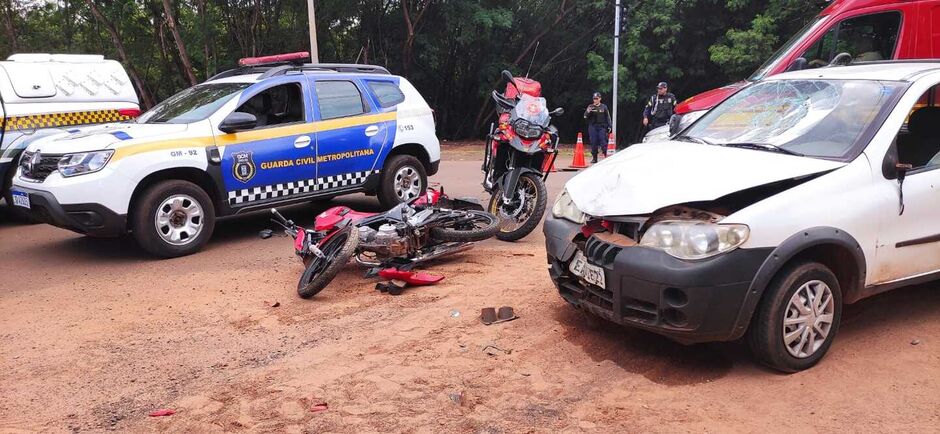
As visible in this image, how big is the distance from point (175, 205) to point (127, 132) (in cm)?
87

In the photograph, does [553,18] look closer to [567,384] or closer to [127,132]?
[127,132]

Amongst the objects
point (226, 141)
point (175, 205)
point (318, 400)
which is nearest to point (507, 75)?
point (226, 141)

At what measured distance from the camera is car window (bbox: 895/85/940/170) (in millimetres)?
4500

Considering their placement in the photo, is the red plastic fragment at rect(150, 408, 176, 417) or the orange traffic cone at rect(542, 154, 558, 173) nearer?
the red plastic fragment at rect(150, 408, 176, 417)

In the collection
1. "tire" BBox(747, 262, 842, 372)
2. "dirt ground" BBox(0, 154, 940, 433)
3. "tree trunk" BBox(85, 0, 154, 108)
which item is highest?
"tree trunk" BBox(85, 0, 154, 108)

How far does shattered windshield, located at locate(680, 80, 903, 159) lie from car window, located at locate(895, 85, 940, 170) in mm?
254

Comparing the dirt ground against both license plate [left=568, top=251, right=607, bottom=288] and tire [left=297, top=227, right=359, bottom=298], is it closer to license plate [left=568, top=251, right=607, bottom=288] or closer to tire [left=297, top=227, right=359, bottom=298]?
tire [left=297, top=227, right=359, bottom=298]

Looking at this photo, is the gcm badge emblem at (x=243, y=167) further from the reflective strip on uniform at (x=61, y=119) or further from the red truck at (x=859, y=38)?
the red truck at (x=859, y=38)

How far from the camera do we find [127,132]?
7184 millimetres

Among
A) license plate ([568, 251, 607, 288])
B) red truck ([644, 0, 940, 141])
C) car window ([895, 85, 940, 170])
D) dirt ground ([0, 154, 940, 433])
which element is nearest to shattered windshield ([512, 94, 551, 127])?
red truck ([644, 0, 940, 141])

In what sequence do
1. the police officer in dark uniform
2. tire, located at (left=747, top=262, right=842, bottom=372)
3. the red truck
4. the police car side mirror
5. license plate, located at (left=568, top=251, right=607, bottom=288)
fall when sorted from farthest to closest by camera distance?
the police officer in dark uniform < the red truck < the police car side mirror < license plate, located at (left=568, top=251, right=607, bottom=288) < tire, located at (left=747, top=262, right=842, bottom=372)

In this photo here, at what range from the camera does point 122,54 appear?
24594 millimetres

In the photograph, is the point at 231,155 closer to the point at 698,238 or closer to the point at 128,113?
the point at 128,113

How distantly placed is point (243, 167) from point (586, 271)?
4517mm
